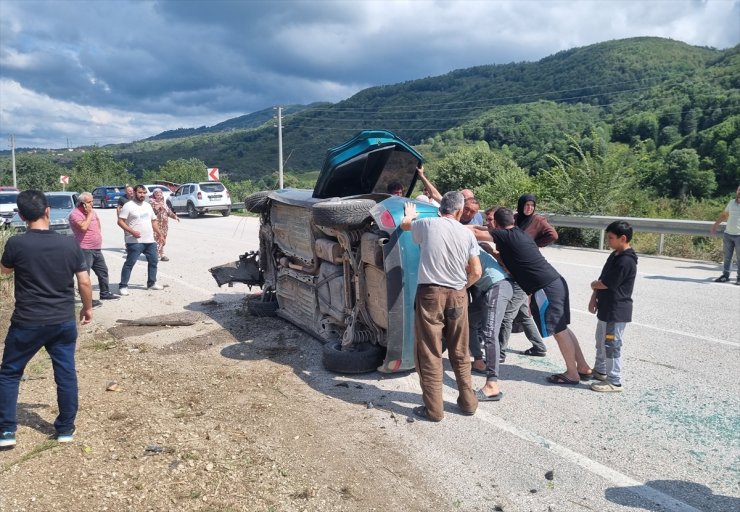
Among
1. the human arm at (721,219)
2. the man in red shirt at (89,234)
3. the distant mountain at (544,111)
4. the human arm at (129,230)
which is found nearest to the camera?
the man in red shirt at (89,234)

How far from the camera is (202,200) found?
1041 inches

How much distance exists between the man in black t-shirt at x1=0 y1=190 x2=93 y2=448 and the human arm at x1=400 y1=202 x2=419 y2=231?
2551mm

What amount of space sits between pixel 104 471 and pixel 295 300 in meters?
3.54

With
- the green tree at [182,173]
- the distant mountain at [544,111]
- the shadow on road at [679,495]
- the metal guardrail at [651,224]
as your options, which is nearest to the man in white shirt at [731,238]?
the metal guardrail at [651,224]

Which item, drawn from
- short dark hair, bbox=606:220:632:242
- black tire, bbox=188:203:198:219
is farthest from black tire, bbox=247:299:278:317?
black tire, bbox=188:203:198:219

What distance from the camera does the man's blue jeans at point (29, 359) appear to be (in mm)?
3998

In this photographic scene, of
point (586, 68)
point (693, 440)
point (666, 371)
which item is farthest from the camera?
point (586, 68)

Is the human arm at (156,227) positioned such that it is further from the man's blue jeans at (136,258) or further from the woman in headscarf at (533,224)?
the woman in headscarf at (533,224)

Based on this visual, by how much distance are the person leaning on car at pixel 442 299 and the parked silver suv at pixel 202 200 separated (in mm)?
23517

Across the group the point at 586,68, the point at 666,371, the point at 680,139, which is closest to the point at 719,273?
the point at 666,371

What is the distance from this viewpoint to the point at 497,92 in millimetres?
90625

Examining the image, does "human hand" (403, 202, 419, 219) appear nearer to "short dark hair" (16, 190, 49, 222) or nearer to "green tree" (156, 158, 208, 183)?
"short dark hair" (16, 190, 49, 222)

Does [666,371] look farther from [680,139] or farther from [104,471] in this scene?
[680,139]

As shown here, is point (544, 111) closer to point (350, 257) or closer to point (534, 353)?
point (534, 353)
